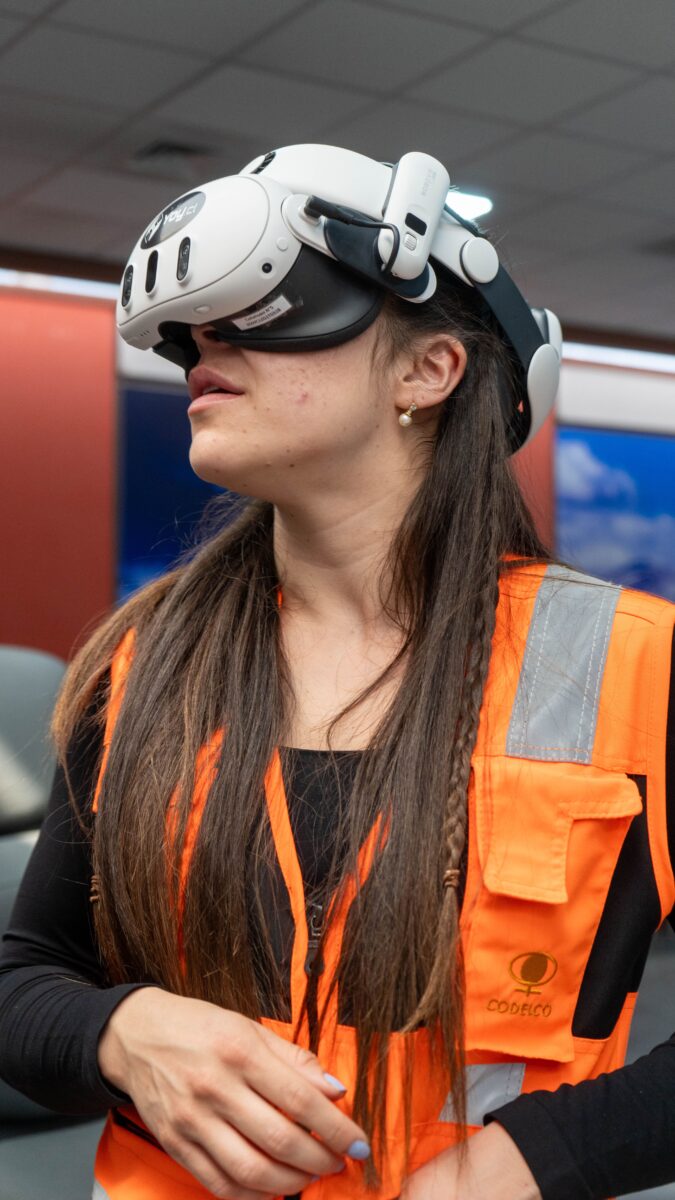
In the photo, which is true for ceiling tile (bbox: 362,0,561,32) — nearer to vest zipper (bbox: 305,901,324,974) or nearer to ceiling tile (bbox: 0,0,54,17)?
ceiling tile (bbox: 0,0,54,17)

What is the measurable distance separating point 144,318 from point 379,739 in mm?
385

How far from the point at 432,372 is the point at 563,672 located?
0.29 m

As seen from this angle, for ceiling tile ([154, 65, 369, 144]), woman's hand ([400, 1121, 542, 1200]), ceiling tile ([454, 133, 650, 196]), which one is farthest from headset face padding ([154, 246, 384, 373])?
ceiling tile ([454, 133, 650, 196])

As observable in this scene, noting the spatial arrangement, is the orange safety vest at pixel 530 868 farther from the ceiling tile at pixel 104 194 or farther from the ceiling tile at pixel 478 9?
the ceiling tile at pixel 104 194

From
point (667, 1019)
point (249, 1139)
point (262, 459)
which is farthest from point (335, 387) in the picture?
point (667, 1019)

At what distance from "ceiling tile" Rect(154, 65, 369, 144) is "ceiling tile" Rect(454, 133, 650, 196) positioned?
65cm

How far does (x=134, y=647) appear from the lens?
1.16 metres

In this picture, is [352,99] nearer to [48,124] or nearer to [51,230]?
[48,124]

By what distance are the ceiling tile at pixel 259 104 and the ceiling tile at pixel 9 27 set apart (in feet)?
1.95

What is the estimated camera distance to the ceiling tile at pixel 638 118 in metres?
4.07

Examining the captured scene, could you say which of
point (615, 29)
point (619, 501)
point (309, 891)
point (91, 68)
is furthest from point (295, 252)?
point (619, 501)

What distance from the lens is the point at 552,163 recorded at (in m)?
4.66

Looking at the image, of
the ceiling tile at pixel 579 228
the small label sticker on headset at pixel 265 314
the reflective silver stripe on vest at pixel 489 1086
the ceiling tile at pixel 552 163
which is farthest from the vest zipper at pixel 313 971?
the ceiling tile at pixel 579 228

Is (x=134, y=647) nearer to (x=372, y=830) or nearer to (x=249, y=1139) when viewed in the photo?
(x=372, y=830)
